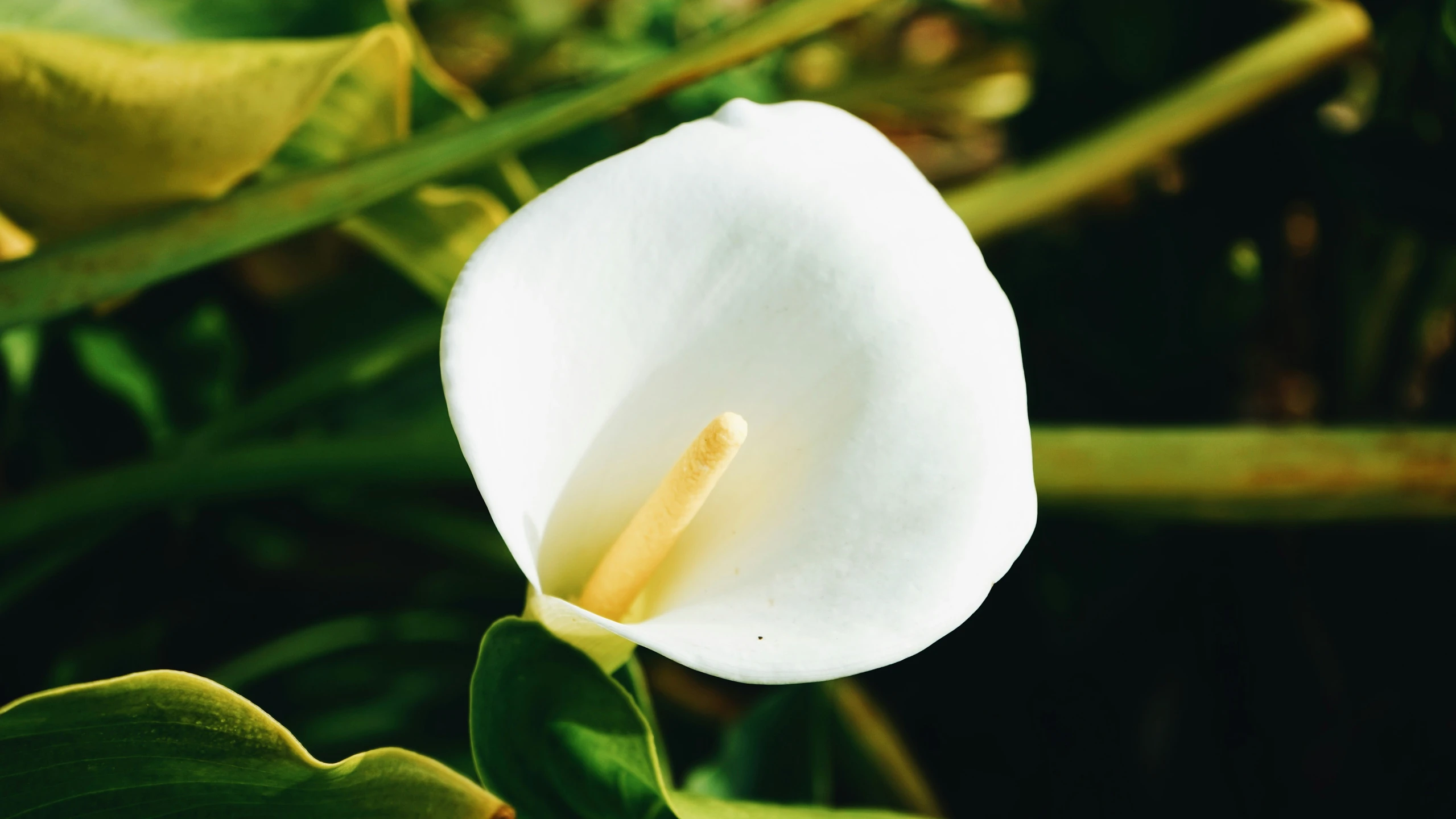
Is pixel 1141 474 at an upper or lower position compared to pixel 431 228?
lower

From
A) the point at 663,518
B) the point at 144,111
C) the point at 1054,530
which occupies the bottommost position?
the point at 1054,530

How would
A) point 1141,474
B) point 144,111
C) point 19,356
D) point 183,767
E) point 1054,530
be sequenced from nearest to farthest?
point 183,767 → point 144,111 → point 1141,474 → point 19,356 → point 1054,530

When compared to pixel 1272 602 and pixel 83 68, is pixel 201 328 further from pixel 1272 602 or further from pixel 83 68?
pixel 1272 602

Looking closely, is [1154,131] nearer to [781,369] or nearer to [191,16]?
[781,369]

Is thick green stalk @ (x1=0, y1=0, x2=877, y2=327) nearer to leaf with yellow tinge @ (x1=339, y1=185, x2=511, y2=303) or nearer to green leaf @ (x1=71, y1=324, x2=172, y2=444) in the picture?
leaf with yellow tinge @ (x1=339, y1=185, x2=511, y2=303)

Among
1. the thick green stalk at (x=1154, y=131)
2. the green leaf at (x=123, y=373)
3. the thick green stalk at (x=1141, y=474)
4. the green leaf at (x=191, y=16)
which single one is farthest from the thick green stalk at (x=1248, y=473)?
the green leaf at (x=123, y=373)

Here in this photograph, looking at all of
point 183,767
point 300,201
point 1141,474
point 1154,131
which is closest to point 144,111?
point 300,201

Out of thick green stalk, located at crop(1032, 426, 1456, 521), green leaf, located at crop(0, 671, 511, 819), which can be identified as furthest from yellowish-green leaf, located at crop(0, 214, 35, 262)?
thick green stalk, located at crop(1032, 426, 1456, 521)
